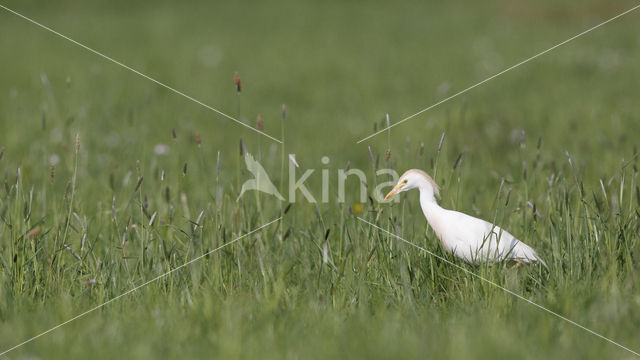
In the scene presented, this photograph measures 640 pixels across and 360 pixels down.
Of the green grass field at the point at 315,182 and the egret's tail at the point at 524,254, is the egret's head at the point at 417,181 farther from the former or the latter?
the egret's tail at the point at 524,254

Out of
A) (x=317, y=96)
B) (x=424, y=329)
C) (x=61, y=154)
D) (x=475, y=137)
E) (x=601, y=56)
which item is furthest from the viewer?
(x=601, y=56)

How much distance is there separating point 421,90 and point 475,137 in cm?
278

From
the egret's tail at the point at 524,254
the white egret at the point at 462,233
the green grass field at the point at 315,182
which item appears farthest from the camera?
the egret's tail at the point at 524,254

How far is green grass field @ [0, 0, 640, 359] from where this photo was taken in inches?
124

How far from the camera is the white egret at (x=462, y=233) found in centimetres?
339

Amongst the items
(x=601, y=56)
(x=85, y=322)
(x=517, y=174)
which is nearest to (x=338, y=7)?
(x=601, y=56)

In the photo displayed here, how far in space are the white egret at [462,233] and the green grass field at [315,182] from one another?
0.11 meters

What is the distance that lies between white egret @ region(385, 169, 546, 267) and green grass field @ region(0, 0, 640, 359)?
110 mm

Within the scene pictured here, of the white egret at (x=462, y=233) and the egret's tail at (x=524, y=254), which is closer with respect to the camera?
the white egret at (x=462, y=233)

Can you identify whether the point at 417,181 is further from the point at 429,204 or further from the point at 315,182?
the point at 315,182

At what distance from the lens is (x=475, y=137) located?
7.34m

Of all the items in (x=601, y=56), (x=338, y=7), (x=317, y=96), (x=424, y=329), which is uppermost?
(x=338, y=7)

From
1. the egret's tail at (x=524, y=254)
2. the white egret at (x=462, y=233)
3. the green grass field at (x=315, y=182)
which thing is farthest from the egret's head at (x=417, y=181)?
the egret's tail at (x=524, y=254)

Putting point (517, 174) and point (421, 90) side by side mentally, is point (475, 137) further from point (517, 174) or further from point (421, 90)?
point (421, 90)
